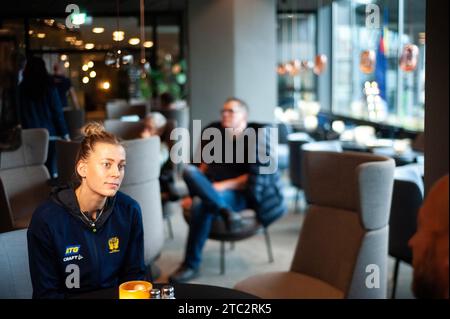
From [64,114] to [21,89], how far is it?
0.92 feet

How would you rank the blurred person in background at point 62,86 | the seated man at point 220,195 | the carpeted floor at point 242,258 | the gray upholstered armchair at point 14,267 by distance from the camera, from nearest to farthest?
the gray upholstered armchair at point 14,267
the blurred person in background at point 62,86
the seated man at point 220,195
the carpeted floor at point 242,258

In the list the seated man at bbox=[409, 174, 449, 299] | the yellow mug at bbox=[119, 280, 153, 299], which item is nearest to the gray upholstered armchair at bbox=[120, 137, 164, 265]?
the yellow mug at bbox=[119, 280, 153, 299]

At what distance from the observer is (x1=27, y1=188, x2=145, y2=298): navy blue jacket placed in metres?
2.22

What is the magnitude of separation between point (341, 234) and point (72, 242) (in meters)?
1.42

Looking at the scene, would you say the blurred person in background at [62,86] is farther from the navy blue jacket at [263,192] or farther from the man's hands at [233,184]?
the man's hands at [233,184]

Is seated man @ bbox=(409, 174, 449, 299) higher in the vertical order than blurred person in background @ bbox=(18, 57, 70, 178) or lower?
lower

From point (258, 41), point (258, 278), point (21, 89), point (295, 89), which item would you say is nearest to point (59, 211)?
point (21, 89)

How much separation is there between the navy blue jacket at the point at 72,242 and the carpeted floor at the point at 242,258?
2.35 m

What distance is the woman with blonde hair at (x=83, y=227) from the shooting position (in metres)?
2.18

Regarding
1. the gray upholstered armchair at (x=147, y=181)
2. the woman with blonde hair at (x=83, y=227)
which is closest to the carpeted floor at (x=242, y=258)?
the gray upholstered armchair at (x=147, y=181)

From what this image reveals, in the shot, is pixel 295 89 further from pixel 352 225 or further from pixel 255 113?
pixel 352 225

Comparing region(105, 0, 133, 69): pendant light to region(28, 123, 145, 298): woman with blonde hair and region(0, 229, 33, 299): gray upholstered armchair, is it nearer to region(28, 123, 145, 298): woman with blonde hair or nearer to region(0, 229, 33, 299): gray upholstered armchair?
region(28, 123, 145, 298): woman with blonde hair

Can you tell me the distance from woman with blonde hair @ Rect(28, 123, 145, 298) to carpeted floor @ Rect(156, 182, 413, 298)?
93.3 inches

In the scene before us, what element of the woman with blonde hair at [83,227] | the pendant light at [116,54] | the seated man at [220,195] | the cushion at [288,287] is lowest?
the cushion at [288,287]
